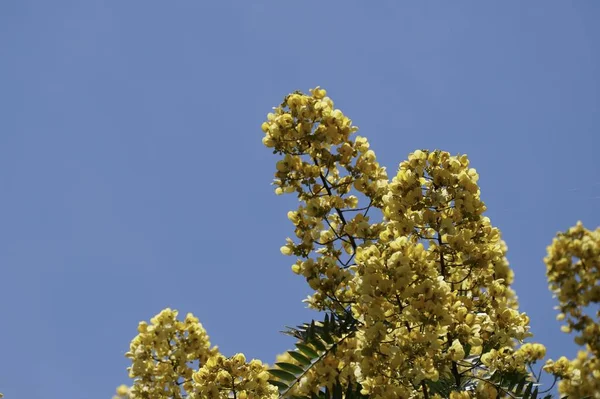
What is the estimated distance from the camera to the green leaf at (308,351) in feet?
18.8

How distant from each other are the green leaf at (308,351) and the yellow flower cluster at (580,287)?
2.65 metres

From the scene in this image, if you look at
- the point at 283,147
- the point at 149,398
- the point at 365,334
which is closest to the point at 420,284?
the point at 365,334

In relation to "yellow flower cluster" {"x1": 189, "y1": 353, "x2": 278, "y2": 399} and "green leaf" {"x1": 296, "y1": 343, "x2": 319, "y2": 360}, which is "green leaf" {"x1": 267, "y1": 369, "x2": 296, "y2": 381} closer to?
"yellow flower cluster" {"x1": 189, "y1": 353, "x2": 278, "y2": 399}

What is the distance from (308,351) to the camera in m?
5.77

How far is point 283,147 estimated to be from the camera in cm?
611

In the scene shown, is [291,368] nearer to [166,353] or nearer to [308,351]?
[308,351]

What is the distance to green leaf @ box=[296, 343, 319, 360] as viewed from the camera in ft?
18.8

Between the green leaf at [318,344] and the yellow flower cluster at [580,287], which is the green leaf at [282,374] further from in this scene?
the yellow flower cluster at [580,287]

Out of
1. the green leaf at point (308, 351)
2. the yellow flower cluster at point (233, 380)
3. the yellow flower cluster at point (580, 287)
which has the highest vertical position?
the green leaf at point (308, 351)

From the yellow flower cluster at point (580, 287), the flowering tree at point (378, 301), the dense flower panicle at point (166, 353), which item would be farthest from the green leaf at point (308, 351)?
the yellow flower cluster at point (580, 287)

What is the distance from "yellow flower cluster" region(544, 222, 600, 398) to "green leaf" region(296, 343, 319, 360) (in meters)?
2.65

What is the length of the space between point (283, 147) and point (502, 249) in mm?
1878

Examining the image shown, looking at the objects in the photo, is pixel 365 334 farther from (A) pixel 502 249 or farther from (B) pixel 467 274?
(A) pixel 502 249

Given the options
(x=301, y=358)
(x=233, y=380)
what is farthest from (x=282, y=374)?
(x=233, y=380)
